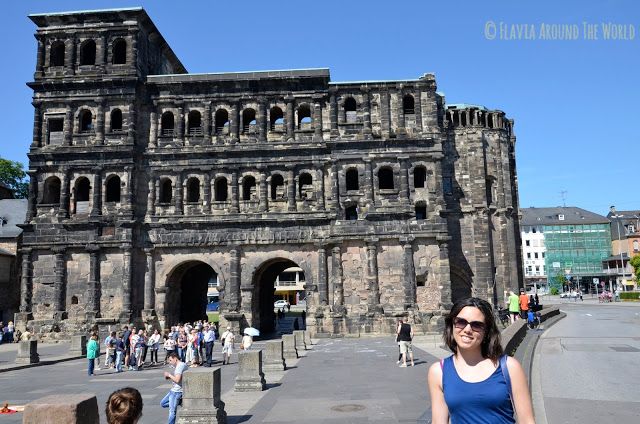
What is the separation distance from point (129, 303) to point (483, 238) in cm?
2504

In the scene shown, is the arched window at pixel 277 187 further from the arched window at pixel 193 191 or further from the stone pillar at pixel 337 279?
the stone pillar at pixel 337 279

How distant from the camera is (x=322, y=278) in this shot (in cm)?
3375

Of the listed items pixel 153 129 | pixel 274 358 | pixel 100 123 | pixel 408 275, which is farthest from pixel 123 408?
pixel 100 123

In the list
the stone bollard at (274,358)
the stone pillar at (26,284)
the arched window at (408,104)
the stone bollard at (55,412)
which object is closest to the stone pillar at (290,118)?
the arched window at (408,104)

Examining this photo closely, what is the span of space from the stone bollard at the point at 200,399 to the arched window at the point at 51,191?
29148 millimetres

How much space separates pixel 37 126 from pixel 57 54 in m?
5.34

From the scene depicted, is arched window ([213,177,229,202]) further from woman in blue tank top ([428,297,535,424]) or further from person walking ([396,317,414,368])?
woman in blue tank top ([428,297,535,424])

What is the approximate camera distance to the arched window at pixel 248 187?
35844 mm

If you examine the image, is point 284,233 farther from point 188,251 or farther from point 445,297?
point 445,297

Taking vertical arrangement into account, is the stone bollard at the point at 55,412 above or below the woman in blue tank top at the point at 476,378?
below

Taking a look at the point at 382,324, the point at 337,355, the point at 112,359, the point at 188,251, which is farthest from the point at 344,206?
the point at 112,359

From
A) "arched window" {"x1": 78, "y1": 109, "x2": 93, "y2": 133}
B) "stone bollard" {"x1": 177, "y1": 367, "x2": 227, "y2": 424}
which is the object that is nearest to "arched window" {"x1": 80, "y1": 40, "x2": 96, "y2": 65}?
"arched window" {"x1": 78, "y1": 109, "x2": 93, "y2": 133}

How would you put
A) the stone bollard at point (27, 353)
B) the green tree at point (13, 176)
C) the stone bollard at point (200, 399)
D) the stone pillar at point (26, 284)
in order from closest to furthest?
the stone bollard at point (200, 399) → the stone bollard at point (27, 353) → the stone pillar at point (26, 284) → the green tree at point (13, 176)

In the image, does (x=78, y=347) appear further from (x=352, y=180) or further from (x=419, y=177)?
(x=419, y=177)
